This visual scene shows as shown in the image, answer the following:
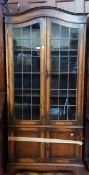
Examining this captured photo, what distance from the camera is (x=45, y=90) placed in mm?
2746

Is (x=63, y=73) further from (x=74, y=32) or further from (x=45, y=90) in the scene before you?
(x=74, y=32)

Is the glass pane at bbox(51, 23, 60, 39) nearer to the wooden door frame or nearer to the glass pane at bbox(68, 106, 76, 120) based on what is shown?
the wooden door frame

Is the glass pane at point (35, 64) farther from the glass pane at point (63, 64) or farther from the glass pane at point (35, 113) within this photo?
the glass pane at point (35, 113)

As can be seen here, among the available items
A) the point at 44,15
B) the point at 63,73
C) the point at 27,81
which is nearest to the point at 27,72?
the point at 27,81

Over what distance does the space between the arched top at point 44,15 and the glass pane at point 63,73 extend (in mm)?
100

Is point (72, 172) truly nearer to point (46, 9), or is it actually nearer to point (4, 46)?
point (4, 46)

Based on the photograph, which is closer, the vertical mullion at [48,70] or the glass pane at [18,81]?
the vertical mullion at [48,70]

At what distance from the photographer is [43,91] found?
274cm

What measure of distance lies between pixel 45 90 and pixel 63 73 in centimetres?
27

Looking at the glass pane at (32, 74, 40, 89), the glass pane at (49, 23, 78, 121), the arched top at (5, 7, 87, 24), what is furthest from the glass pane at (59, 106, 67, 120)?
the arched top at (5, 7, 87, 24)

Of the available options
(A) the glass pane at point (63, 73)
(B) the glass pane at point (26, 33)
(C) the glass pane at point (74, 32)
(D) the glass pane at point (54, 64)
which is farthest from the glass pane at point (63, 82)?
(B) the glass pane at point (26, 33)

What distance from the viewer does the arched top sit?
2609mm

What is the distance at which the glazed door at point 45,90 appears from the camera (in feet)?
8.77

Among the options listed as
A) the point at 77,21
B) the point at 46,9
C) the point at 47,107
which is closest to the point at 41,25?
the point at 46,9
